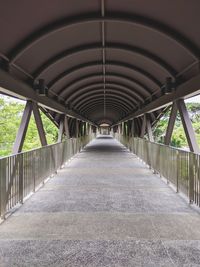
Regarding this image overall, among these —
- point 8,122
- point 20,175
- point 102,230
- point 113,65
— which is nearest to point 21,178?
point 20,175

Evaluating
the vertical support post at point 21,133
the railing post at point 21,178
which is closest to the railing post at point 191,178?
the railing post at point 21,178

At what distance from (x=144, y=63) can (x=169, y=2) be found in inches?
181

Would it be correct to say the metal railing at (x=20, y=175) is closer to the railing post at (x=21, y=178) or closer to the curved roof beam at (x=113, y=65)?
the railing post at (x=21, y=178)

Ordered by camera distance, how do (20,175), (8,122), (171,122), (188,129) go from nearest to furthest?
(20,175) → (188,129) → (171,122) → (8,122)

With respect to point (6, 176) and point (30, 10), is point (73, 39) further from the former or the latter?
point (6, 176)

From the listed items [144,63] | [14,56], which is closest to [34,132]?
[144,63]

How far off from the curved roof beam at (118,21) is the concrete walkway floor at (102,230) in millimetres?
3619

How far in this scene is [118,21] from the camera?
635 centimetres

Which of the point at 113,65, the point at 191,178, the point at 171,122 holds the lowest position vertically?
the point at 191,178

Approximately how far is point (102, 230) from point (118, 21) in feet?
14.6

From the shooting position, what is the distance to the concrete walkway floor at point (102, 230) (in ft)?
11.9

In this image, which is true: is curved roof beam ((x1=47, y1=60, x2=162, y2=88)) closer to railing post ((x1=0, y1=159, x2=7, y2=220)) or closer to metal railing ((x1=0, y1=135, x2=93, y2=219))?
metal railing ((x1=0, y1=135, x2=93, y2=219))

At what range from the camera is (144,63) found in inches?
398

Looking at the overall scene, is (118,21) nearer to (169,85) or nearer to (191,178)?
(169,85)
